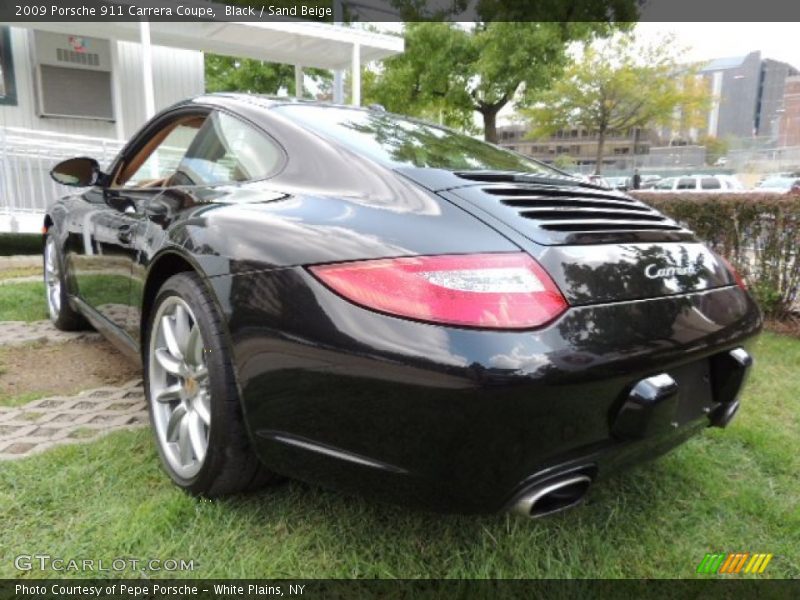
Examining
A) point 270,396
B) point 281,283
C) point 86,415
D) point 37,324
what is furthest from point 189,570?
point 37,324

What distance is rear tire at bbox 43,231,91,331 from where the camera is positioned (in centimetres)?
380

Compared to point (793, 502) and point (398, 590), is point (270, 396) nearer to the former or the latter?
point (398, 590)

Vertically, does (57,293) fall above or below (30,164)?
below

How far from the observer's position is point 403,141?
2191 mm

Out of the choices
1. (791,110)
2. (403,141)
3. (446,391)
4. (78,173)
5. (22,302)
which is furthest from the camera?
(791,110)

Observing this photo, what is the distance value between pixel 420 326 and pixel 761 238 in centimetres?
420

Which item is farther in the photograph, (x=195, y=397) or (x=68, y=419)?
(x=68, y=419)

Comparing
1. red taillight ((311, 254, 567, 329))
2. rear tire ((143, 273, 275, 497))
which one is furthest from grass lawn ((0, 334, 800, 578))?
red taillight ((311, 254, 567, 329))

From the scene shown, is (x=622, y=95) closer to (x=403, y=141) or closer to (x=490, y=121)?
(x=490, y=121)

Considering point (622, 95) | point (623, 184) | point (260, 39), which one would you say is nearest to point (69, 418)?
point (260, 39)

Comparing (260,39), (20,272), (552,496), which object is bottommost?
(20,272)

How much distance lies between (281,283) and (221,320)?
320 mm

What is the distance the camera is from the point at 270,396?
1.62 meters

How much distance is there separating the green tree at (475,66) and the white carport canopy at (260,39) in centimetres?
561
